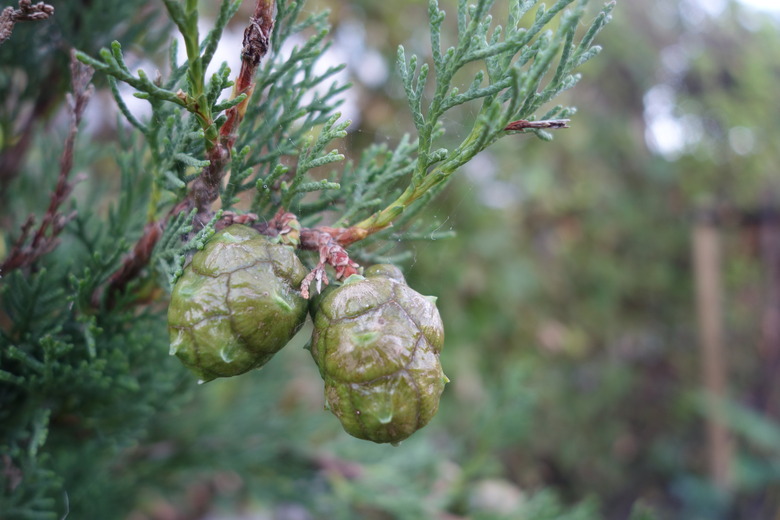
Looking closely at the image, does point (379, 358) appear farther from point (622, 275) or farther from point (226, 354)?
point (622, 275)

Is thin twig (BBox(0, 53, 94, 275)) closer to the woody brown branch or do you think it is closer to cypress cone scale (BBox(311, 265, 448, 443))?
the woody brown branch

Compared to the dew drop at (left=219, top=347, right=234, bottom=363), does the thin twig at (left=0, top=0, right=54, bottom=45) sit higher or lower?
higher

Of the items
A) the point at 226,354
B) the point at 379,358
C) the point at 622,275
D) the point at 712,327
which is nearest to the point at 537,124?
the point at 379,358

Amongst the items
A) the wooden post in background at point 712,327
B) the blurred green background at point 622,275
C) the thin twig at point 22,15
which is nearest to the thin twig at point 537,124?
the thin twig at point 22,15

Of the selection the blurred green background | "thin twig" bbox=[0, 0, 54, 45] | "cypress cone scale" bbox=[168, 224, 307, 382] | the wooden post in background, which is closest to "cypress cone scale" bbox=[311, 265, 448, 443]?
"cypress cone scale" bbox=[168, 224, 307, 382]

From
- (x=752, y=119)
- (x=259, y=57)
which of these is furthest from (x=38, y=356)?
(x=752, y=119)

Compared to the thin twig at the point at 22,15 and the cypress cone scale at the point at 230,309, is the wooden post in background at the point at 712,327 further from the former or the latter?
A: the thin twig at the point at 22,15
